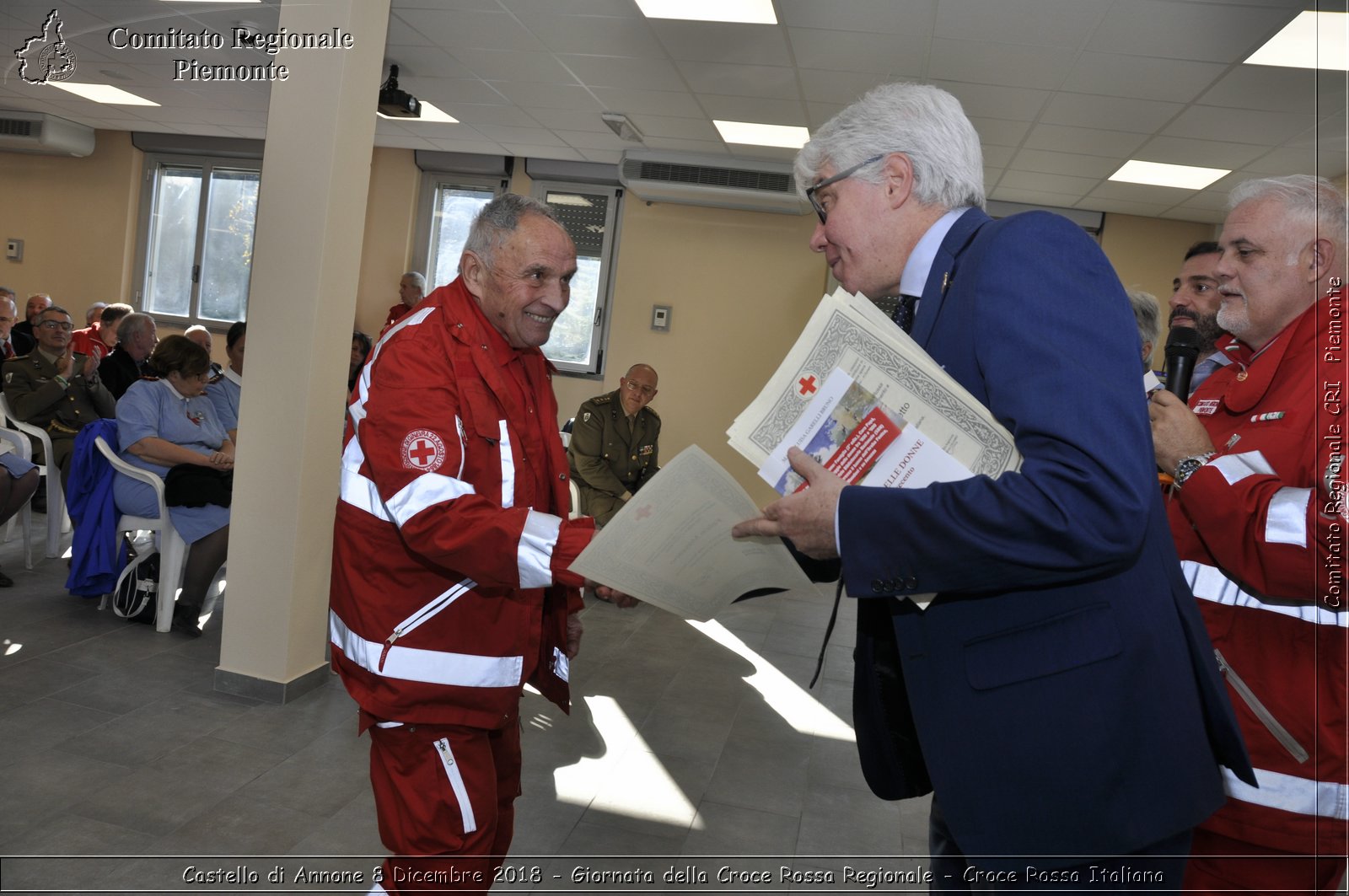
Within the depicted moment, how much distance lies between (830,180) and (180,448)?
4196 millimetres

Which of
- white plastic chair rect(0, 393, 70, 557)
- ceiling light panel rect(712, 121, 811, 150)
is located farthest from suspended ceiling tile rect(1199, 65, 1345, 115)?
white plastic chair rect(0, 393, 70, 557)

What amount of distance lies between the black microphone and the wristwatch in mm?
402

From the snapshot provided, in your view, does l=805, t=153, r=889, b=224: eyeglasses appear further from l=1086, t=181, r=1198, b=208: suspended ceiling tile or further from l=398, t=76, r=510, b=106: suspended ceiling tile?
l=1086, t=181, r=1198, b=208: suspended ceiling tile

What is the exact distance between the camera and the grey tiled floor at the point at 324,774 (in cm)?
249

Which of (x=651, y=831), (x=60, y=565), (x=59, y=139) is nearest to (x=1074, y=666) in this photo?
(x=651, y=831)

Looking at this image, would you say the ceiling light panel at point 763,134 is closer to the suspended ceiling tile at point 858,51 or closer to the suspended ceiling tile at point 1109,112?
the suspended ceiling tile at point 858,51

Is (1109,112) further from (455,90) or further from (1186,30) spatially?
(455,90)

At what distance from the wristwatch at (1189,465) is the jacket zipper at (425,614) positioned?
1261mm

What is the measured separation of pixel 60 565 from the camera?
5.14 m

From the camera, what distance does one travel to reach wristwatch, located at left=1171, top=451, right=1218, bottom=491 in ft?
4.87

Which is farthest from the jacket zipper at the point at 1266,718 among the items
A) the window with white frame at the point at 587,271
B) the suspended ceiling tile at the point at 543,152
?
the window with white frame at the point at 587,271

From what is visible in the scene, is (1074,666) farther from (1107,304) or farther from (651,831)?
(651,831)

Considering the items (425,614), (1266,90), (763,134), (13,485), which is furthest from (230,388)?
(1266,90)

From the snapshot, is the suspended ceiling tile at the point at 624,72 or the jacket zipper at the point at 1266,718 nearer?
the jacket zipper at the point at 1266,718
